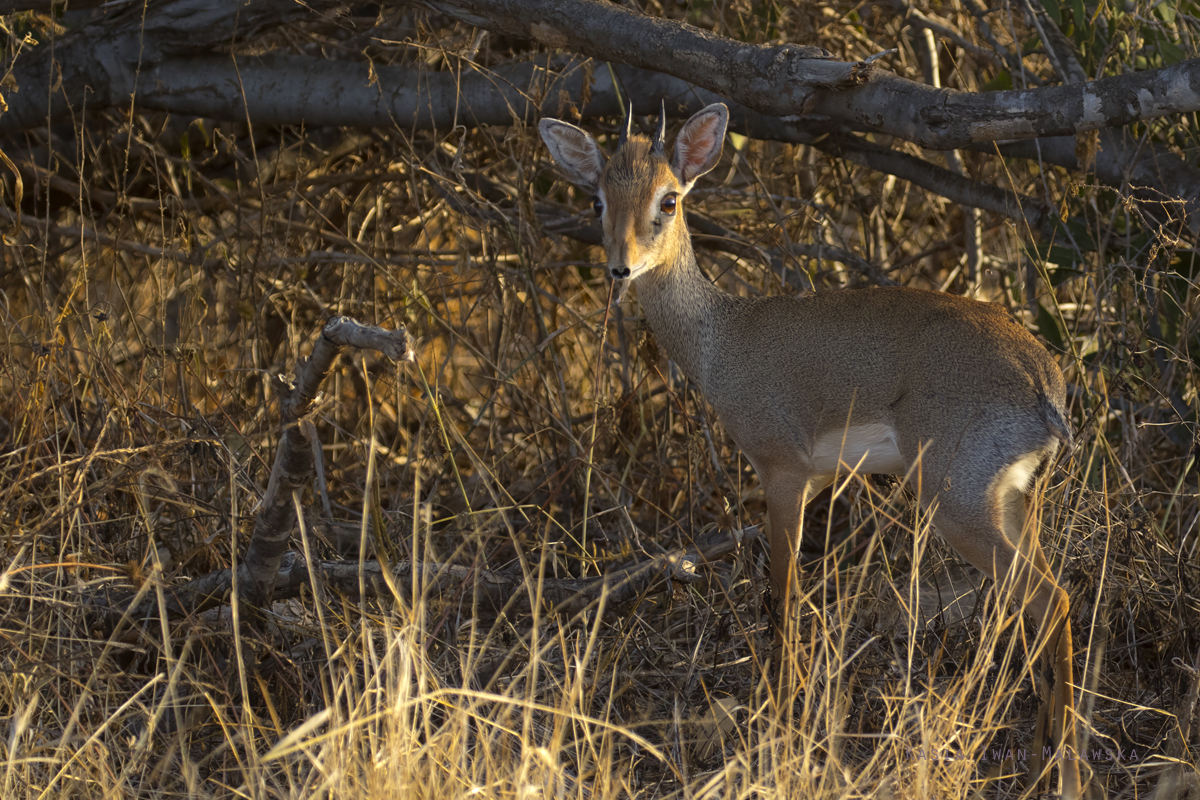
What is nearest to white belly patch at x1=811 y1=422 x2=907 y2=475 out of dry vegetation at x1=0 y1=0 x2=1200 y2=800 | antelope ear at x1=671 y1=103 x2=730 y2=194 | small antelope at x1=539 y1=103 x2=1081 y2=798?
small antelope at x1=539 y1=103 x2=1081 y2=798

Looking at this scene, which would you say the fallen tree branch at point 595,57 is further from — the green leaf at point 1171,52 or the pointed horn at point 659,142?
the green leaf at point 1171,52

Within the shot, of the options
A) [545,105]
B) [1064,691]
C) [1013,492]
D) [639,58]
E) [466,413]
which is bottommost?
[466,413]

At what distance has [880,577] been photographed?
13.1 ft

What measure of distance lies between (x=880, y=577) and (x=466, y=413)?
7.64ft

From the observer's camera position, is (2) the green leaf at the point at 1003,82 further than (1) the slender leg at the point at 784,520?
Yes

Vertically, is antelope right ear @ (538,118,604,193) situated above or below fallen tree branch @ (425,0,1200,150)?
below

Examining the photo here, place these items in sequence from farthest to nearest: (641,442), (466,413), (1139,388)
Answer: (466,413)
(641,442)
(1139,388)

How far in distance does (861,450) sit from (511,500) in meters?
1.18

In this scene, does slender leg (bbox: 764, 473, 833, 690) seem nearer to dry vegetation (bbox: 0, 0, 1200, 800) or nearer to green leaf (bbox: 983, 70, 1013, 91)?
dry vegetation (bbox: 0, 0, 1200, 800)

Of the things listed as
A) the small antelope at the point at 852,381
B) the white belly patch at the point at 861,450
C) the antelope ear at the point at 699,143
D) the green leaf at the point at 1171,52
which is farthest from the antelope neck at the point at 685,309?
the green leaf at the point at 1171,52

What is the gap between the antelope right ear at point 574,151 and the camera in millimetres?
4121

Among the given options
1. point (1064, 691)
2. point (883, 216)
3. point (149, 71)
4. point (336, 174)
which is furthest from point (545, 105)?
point (1064, 691)

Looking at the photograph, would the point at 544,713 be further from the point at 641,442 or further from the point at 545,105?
the point at 545,105

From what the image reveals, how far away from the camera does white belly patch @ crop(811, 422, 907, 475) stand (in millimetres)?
3602
